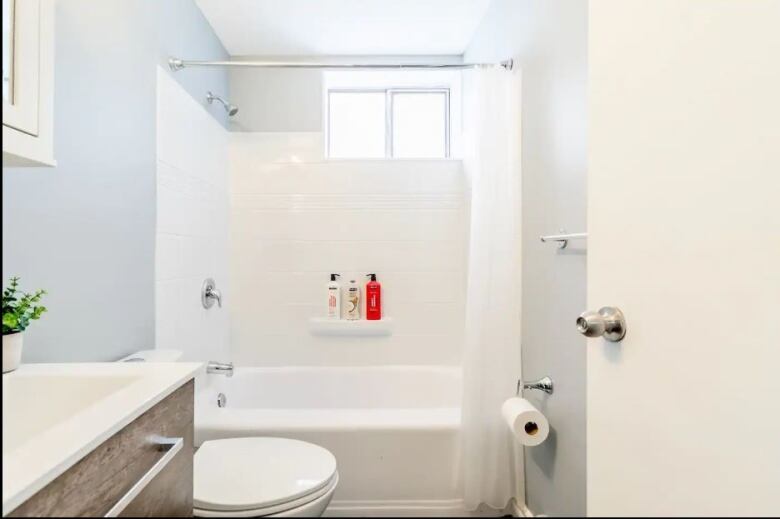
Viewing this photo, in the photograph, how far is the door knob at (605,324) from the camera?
62 cm

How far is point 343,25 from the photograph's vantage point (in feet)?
7.08

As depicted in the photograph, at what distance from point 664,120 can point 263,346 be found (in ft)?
7.29

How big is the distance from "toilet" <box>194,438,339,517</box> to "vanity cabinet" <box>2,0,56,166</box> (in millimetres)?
844

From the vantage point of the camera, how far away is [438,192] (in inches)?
96.9

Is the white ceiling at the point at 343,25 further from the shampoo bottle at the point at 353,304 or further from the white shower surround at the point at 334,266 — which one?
the shampoo bottle at the point at 353,304

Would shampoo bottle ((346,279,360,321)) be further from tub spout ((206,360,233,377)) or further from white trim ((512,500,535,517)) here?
white trim ((512,500,535,517))

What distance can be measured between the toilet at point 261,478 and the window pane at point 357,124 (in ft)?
5.22

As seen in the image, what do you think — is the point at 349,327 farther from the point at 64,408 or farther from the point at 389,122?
the point at 64,408

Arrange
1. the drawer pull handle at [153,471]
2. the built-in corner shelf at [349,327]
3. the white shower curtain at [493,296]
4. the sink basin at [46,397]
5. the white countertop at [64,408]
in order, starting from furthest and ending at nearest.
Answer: the built-in corner shelf at [349,327]
the white shower curtain at [493,296]
the sink basin at [46,397]
the drawer pull handle at [153,471]
the white countertop at [64,408]

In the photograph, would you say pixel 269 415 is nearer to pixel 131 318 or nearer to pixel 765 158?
pixel 131 318

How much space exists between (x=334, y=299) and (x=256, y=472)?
1.20m

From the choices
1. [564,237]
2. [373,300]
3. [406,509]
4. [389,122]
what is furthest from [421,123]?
[406,509]

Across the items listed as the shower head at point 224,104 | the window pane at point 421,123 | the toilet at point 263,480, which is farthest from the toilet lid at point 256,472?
the window pane at point 421,123

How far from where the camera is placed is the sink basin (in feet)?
2.42
